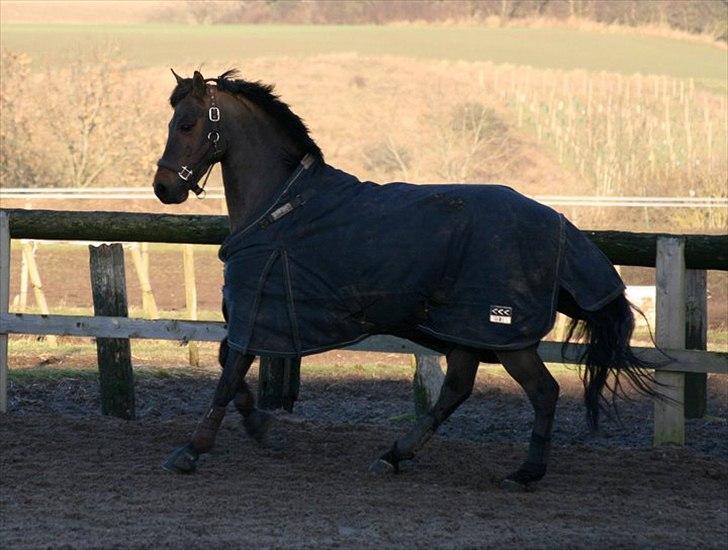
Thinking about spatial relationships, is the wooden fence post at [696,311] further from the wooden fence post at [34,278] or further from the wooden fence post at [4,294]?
the wooden fence post at [34,278]

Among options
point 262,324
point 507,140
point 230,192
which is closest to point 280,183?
point 230,192

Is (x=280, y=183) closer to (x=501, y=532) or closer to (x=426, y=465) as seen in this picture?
(x=426, y=465)

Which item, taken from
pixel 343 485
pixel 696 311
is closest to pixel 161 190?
pixel 343 485

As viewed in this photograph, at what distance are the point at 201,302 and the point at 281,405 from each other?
9.12 m

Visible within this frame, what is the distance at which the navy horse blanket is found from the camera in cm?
613

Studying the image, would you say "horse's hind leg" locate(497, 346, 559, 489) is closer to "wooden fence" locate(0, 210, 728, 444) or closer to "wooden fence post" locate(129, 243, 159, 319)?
"wooden fence" locate(0, 210, 728, 444)

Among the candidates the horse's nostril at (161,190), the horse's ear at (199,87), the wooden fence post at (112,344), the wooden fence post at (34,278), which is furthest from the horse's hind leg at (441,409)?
the wooden fence post at (34,278)

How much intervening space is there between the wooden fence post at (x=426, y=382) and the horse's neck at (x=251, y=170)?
1.88m

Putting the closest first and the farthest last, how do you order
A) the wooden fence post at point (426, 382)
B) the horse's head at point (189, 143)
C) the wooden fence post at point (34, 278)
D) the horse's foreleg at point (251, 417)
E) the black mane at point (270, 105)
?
the horse's head at point (189, 143)
the black mane at point (270, 105)
the horse's foreleg at point (251, 417)
the wooden fence post at point (426, 382)
the wooden fence post at point (34, 278)

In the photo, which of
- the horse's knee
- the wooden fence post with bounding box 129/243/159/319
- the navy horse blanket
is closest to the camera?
the navy horse blanket

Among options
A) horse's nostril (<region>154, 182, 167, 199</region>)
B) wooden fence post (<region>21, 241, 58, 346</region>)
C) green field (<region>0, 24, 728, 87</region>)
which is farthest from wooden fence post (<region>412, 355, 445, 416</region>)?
green field (<region>0, 24, 728, 87</region>)

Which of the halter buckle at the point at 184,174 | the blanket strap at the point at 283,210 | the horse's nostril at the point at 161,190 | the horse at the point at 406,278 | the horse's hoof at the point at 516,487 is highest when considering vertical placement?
the halter buckle at the point at 184,174

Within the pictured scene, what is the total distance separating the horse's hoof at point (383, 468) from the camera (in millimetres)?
6414

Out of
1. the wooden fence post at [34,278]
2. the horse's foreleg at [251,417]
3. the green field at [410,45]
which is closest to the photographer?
the horse's foreleg at [251,417]
